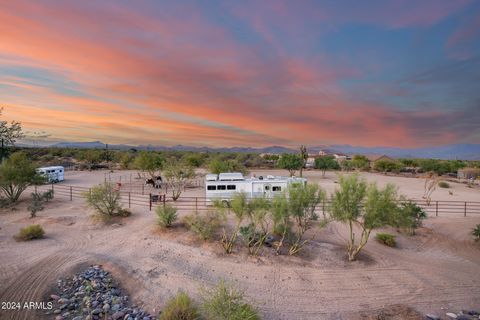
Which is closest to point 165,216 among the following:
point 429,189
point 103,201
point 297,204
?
point 103,201

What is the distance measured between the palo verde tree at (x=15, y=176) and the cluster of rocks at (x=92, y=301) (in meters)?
14.6

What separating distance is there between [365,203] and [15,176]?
23.7m

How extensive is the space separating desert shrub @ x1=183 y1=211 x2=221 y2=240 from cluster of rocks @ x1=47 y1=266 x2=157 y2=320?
4.42 m

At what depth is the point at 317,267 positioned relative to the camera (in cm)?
1081

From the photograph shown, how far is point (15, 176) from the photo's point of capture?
62.0ft

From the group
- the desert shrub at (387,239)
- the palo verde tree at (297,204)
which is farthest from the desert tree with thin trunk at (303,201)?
the desert shrub at (387,239)

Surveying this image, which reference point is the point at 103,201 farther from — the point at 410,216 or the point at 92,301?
the point at 410,216

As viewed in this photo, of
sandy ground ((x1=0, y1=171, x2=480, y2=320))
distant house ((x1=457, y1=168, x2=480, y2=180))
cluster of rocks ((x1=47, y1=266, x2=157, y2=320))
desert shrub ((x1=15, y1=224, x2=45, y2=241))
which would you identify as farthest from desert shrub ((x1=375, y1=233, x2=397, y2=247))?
distant house ((x1=457, y1=168, x2=480, y2=180))

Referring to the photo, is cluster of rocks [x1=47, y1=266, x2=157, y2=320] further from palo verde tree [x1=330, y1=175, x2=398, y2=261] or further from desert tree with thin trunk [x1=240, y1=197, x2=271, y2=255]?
palo verde tree [x1=330, y1=175, x2=398, y2=261]

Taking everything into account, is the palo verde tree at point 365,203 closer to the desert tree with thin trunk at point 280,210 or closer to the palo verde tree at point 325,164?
the desert tree with thin trunk at point 280,210

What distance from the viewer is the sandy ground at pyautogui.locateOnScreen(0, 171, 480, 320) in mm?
8531

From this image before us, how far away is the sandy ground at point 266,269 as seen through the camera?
8531mm

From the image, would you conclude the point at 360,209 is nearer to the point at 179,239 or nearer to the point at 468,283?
the point at 468,283

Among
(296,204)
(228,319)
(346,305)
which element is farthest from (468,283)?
(228,319)
